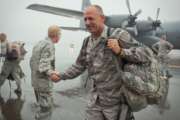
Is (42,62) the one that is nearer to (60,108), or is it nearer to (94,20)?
(94,20)

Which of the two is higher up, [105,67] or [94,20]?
[94,20]

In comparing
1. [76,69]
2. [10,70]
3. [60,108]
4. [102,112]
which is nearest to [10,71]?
[10,70]

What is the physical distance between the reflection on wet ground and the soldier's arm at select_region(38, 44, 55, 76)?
4.00ft

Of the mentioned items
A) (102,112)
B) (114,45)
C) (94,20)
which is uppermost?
(94,20)

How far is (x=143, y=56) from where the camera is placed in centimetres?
277

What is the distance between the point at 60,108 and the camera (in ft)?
21.3

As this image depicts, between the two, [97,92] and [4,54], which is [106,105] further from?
[4,54]

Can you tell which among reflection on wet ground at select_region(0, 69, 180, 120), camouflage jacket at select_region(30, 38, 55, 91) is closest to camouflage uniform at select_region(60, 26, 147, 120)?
camouflage jacket at select_region(30, 38, 55, 91)

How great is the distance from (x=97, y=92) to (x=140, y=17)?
57.2 feet

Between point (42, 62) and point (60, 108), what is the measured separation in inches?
84.3

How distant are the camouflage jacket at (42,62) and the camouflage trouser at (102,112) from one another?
165cm

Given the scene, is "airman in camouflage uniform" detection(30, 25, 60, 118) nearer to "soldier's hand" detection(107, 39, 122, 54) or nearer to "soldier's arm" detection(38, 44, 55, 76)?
"soldier's arm" detection(38, 44, 55, 76)

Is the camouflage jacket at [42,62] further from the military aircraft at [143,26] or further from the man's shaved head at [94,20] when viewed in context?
the military aircraft at [143,26]

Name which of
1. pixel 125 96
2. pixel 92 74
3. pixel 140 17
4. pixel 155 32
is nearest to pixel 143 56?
pixel 125 96
